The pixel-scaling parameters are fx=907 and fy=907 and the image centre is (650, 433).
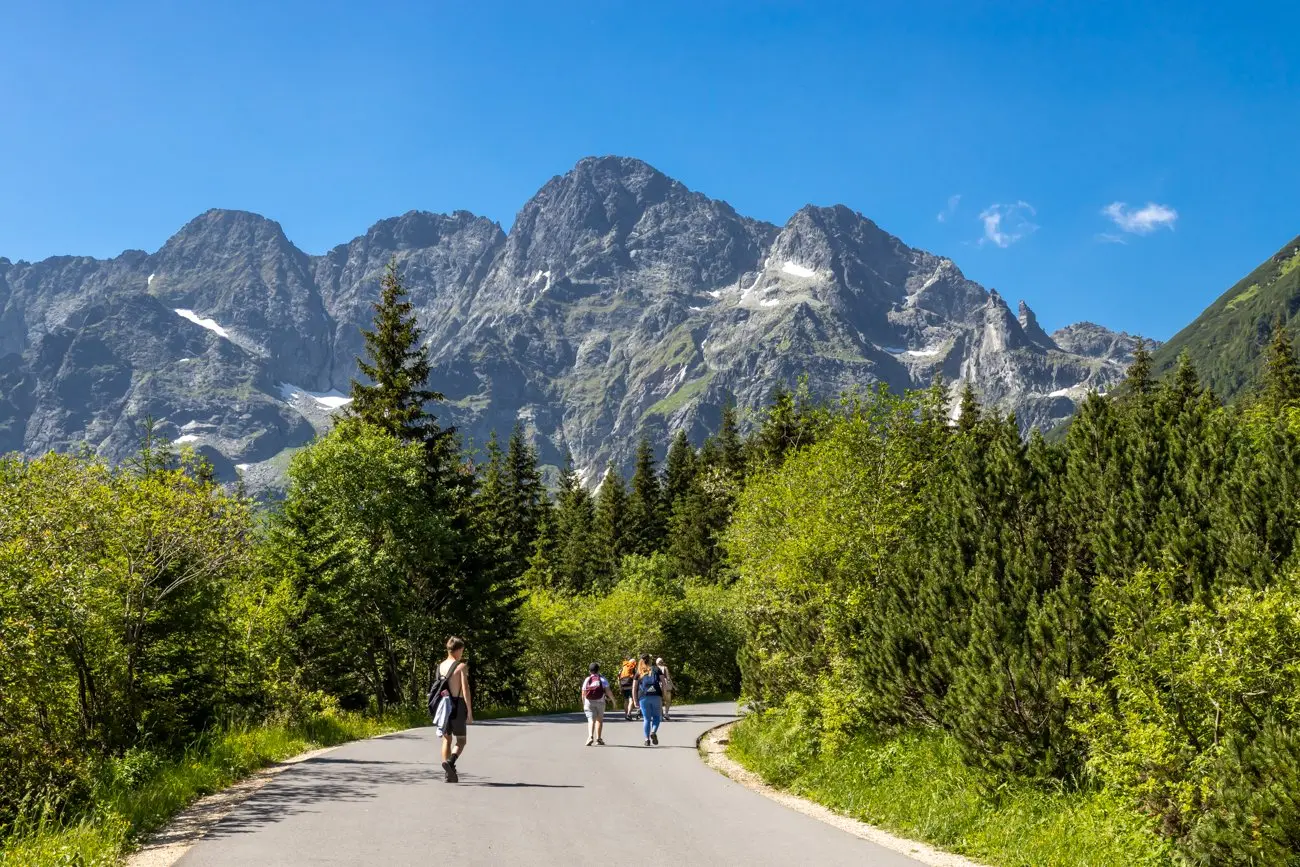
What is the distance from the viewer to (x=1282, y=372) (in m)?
53.0

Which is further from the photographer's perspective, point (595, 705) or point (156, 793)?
point (595, 705)

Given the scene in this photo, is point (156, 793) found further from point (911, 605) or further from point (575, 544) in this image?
Result: point (575, 544)

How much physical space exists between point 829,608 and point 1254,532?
7.83m

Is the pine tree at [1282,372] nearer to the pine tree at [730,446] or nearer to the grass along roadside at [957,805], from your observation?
the pine tree at [730,446]

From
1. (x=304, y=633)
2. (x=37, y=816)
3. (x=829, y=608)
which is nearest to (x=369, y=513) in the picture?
(x=304, y=633)

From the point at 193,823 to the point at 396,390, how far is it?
23002 mm

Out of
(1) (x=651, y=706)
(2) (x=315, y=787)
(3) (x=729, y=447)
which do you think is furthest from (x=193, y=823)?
(3) (x=729, y=447)

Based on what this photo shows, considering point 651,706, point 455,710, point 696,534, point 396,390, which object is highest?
point 396,390

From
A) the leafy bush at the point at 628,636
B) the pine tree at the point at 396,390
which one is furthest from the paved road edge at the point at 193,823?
the leafy bush at the point at 628,636

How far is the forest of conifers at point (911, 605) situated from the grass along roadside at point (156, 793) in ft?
1.38

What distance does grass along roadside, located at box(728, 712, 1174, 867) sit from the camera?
8.09 meters

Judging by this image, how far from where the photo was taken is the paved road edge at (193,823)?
813 cm

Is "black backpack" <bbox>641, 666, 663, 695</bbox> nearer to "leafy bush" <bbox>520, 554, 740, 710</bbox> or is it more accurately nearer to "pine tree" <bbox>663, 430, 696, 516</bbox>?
"leafy bush" <bbox>520, 554, 740, 710</bbox>

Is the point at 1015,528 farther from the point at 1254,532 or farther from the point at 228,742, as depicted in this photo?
the point at 228,742
